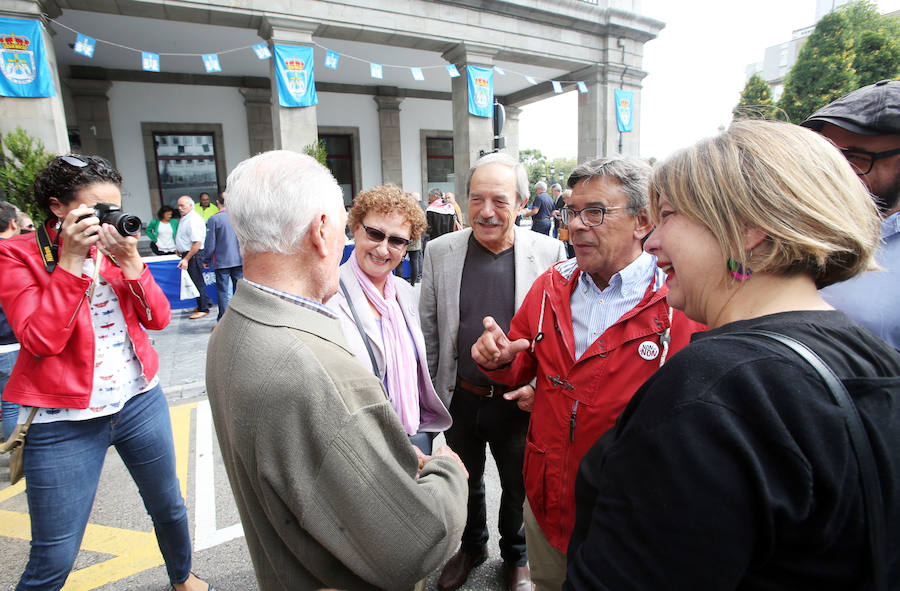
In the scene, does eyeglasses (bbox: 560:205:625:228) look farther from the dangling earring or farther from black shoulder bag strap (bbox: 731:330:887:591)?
black shoulder bag strap (bbox: 731:330:887:591)

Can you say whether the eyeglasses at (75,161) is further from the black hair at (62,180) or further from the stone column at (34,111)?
the stone column at (34,111)

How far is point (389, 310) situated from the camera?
203 centimetres

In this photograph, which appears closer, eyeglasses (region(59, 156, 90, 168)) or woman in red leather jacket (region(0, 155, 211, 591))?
woman in red leather jacket (region(0, 155, 211, 591))

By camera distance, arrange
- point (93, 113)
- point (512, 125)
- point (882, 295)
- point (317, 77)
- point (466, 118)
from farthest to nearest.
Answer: point (512, 125) < point (317, 77) < point (466, 118) < point (93, 113) < point (882, 295)

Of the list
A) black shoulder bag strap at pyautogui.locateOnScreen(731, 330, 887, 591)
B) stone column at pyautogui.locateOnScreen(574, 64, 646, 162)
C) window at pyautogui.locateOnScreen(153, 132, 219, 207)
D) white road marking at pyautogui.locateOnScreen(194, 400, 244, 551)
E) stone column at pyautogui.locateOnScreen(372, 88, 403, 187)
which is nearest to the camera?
black shoulder bag strap at pyautogui.locateOnScreen(731, 330, 887, 591)

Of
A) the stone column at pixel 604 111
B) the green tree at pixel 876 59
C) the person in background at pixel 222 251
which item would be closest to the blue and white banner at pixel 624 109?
the stone column at pixel 604 111

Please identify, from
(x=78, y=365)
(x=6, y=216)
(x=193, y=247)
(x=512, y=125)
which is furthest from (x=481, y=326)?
(x=512, y=125)

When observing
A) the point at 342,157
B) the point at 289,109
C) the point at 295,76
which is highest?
the point at 295,76

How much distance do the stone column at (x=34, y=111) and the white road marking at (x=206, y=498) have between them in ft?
23.2

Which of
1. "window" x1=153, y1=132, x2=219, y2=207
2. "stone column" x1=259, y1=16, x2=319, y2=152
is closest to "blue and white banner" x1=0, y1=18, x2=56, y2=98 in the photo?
"stone column" x1=259, y1=16, x2=319, y2=152

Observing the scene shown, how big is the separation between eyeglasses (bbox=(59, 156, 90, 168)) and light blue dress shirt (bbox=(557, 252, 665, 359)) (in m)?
2.07

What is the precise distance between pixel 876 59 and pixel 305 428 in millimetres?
29474

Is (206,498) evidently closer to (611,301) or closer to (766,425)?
(611,301)

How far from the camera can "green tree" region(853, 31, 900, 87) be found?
20281mm
